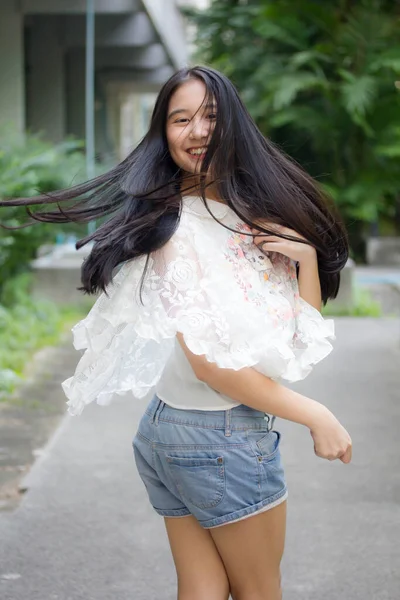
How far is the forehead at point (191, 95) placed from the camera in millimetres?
2197

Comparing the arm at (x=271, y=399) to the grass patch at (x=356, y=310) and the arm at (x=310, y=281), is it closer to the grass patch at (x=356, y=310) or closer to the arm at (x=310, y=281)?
the arm at (x=310, y=281)

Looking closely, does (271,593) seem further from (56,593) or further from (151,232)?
(56,593)

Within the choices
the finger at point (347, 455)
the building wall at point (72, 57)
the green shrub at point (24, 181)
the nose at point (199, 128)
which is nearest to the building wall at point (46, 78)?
the building wall at point (72, 57)

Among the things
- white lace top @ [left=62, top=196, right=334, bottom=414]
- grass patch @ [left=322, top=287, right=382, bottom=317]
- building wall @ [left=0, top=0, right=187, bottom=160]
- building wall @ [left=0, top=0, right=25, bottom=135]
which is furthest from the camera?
building wall @ [left=0, top=0, right=187, bottom=160]

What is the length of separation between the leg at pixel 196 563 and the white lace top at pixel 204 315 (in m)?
0.32

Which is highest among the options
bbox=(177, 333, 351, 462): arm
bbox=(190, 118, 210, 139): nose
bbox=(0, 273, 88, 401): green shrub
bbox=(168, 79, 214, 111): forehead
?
bbox=(168, 79, 214, 111): forehead

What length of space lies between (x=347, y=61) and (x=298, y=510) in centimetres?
1305

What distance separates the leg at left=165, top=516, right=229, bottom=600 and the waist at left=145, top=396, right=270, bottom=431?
0.26 meters

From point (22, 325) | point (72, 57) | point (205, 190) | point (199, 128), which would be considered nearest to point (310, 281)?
point (205, 190)

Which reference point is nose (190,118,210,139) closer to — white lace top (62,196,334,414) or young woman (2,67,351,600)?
young woman (2,67,351,600)

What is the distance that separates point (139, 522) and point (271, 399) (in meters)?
2.32

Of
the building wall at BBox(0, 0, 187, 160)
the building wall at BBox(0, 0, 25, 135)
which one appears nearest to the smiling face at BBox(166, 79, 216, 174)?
the building wall at BBox(0, 0, 187, 160)

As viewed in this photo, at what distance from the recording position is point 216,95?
2188 mm

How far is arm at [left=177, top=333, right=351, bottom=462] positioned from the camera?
6.81 ft
